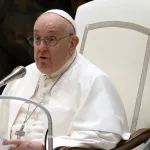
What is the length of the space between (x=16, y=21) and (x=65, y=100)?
2.35 m

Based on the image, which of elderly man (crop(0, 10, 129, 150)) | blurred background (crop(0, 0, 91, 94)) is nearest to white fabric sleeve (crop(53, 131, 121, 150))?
elderly man (crop(0, 10, 129, 150))

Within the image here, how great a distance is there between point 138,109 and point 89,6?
86 centimetres

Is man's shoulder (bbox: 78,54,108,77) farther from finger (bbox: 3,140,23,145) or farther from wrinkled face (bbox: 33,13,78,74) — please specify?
finger (bbox: 3,140,23,145)

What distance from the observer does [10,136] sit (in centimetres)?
274

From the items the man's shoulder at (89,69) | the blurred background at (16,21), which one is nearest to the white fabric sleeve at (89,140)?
the man's shoulder at (89,69)

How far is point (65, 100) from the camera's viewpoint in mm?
2664

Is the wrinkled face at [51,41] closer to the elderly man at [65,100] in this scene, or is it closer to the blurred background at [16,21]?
the elderly man at [65,100]

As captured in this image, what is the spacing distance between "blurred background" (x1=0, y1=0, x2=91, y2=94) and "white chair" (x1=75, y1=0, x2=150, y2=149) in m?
1.52

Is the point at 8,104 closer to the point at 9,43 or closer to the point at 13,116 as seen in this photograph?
the point at 13,116

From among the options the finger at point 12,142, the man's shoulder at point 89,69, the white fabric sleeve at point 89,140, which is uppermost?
the man's shoulder at point 89,69

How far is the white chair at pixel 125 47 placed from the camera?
3.02 meters

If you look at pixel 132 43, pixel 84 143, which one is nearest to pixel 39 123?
pixel 84 143

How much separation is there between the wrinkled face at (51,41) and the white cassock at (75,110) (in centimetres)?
10

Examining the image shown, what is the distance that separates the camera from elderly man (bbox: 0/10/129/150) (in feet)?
8.09
